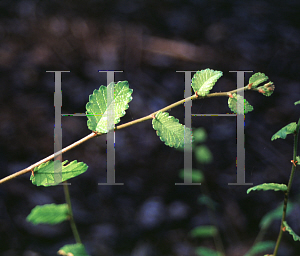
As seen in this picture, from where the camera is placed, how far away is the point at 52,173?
0.16 metres

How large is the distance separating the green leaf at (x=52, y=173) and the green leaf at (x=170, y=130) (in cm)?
5

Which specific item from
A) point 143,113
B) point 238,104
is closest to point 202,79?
point 238,104

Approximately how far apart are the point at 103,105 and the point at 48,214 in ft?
0.38

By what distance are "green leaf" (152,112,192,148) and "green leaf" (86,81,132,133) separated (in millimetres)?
24

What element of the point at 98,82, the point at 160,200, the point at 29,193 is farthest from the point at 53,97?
the point at 160,200

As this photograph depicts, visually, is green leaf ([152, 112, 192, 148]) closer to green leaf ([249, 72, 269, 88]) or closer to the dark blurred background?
green leaf ([249, 72, 269, 88])

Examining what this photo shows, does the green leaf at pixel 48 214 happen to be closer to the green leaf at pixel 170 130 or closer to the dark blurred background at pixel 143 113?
the green leaf at pixel 170 130

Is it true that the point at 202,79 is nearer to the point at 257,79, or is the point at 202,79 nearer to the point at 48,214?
the point at 257,79

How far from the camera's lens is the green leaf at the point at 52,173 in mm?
153

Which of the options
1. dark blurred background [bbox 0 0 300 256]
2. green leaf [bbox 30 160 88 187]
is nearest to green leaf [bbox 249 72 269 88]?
green leaf [bbox 30 160 88 187]

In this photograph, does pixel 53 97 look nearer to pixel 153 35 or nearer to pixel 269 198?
pixel 153 35

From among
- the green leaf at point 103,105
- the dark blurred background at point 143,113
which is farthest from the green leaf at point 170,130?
the dark blurred background at point 143,113

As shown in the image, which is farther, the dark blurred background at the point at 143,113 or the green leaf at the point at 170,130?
the dark blurred background at the point at 143,113

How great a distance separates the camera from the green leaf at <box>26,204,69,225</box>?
0.65ft
